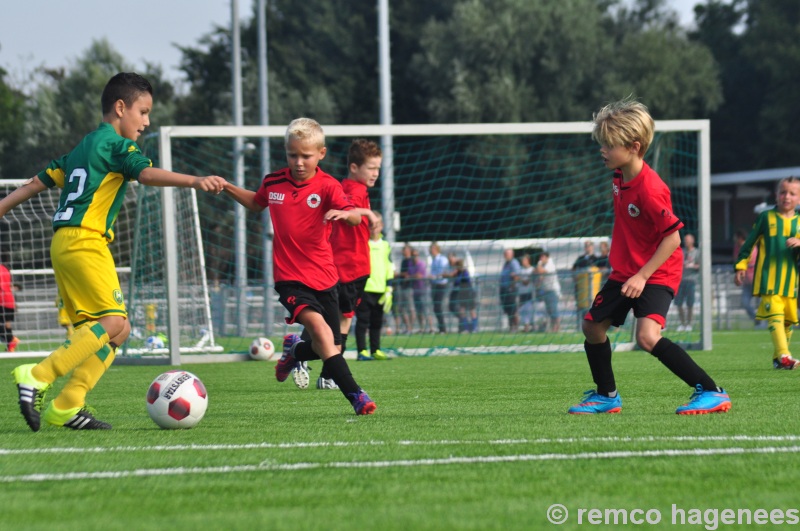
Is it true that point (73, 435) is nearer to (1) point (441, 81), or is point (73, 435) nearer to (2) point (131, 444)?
(2) point (131, 444)

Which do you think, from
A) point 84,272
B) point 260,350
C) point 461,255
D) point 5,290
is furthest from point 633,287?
point 461,255

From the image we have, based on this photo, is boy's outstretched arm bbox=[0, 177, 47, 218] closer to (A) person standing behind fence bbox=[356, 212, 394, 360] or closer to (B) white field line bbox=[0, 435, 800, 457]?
(B) white field line bbox=[0, 435, 800, 457]

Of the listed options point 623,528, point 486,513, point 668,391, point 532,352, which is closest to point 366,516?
point 486,513

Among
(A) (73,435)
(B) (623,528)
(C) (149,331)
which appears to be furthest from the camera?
(C) (149,331)

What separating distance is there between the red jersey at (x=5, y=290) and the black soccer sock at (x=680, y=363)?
10772 mm

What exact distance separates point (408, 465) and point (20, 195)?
290 centimetres

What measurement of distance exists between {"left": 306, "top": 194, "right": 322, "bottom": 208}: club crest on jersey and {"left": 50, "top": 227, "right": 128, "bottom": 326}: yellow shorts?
4.05ft

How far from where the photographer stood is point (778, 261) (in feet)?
32.7

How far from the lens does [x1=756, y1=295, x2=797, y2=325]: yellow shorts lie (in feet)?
32.9

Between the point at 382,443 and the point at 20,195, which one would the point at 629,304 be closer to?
the point at 382,443

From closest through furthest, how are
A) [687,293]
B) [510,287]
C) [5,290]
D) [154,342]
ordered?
[154,342], [5,290], [687,293], [510,287]

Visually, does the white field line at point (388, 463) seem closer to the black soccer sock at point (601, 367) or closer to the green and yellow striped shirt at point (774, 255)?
the black soccer sock at point (601, 367)

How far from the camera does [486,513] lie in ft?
10.8

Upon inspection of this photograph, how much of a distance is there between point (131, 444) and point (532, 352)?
29.0 ft
